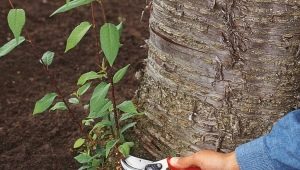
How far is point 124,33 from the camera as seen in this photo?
234 centimetres

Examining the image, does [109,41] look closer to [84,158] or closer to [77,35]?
[77,35]

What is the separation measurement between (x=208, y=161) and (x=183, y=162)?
3.1 inches

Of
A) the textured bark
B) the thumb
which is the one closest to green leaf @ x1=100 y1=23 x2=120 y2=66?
the textured bark

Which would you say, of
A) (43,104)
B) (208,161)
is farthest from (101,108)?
(208,161)

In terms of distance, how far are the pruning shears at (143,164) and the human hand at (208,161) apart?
24mm

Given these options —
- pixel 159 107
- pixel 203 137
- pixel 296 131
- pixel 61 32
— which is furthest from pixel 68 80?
pixel 296 131

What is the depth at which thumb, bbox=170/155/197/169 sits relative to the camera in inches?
48.9

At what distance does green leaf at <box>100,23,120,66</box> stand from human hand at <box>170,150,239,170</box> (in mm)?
338

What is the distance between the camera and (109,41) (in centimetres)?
110

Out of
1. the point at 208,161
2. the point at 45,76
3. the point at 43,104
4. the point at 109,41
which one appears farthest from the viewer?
the point at 45,76

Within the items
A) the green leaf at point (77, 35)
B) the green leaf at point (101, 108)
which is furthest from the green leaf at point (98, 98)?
the green leaf at point (77, 35)

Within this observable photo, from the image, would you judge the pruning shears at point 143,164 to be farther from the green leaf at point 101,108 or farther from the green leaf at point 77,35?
the green leaf at point 77,35

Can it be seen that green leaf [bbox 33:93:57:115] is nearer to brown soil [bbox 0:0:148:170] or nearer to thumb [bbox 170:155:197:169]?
brown soil [bbox 0:0:148:170]

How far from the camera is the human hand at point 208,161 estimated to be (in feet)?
3.84
